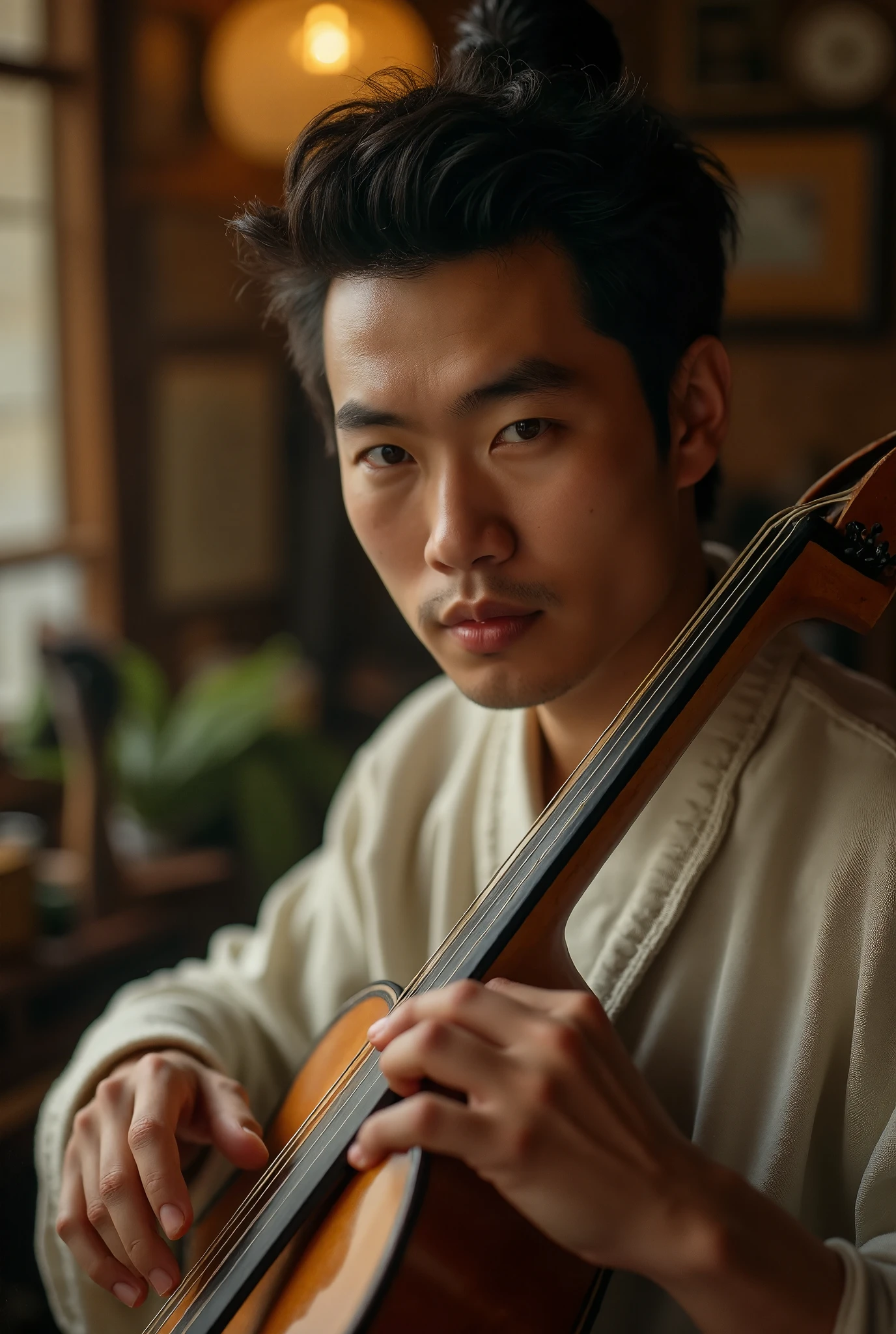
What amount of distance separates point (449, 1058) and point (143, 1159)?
0.33m

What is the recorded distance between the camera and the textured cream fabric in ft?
2.68

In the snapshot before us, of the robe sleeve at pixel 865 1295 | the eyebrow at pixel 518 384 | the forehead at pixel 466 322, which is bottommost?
the robe sleeve at pixel 865 1295

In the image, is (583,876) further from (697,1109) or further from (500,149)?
(500,149)

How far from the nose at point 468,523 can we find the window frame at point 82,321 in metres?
2.32

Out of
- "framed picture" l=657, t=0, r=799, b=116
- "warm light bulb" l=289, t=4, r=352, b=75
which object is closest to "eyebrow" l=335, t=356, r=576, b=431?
"warm light bulb" l=289, t=4, r=352, b=75

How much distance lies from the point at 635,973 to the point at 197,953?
4.92 feet

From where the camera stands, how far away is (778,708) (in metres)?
0.94

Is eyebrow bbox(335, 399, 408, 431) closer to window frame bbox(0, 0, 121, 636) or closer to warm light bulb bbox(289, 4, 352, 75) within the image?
warm light bulb bbox(289, 4, 352, 75)

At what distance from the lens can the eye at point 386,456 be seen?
2.98 feet

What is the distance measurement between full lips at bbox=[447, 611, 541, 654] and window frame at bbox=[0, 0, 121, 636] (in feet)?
7.56

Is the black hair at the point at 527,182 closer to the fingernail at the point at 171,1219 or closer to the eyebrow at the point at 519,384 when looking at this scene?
the eyebrow at the point at 519,384

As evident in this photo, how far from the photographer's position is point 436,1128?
0.63 m

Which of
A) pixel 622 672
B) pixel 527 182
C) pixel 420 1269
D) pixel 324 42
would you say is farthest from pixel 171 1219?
pixel 324 42

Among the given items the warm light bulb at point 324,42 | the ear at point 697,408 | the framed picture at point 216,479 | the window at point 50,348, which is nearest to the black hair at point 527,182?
the ear at point 697,408
